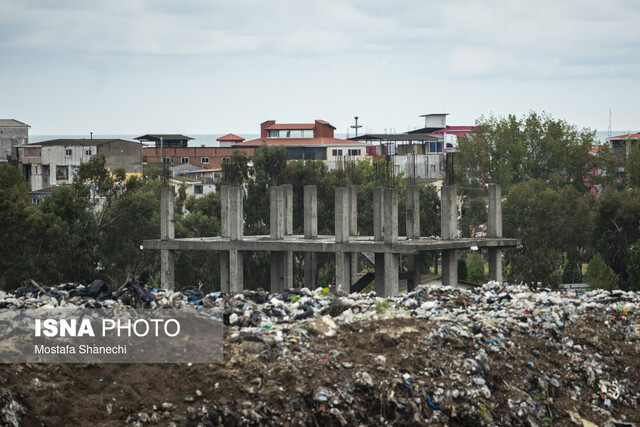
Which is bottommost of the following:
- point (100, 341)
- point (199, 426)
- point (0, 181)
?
point (199, 426)

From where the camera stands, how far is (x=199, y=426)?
1594 centimetres

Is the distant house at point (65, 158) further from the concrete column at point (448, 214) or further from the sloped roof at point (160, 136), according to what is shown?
the concrete column at point (448, 214)

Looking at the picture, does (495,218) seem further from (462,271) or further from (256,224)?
(256,224)

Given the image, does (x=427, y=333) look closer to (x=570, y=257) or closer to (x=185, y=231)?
(x=185, y=231)

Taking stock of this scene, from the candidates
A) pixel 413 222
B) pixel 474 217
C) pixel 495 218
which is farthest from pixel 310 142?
pixel 495 218

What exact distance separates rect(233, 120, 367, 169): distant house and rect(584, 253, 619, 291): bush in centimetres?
4384

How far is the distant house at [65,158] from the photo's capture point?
86.6m

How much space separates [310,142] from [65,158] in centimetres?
2295

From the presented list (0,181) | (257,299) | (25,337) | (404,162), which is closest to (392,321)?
(257,299)

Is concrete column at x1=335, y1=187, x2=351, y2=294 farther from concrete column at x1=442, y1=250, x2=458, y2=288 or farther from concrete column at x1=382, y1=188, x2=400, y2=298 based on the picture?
concrete column at x1=442, y1=250, x2=458, y2=288

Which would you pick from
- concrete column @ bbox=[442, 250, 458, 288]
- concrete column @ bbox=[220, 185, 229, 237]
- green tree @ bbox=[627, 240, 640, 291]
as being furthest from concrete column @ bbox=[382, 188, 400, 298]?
green tree @ bbox=[627, 240, 640, 291]

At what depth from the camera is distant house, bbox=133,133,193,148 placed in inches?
3991

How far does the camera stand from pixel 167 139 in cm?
10275

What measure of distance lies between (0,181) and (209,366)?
34.9 meters
